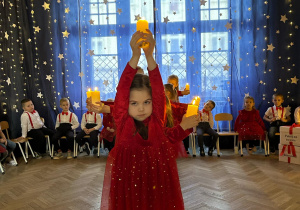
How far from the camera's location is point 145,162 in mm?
1425

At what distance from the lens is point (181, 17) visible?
507 cm

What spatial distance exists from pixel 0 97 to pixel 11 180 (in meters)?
1.88

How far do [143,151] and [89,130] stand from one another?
341 cm

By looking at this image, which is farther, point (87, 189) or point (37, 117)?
point (37, 117)

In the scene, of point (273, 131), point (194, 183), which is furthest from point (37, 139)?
point (273, 131)

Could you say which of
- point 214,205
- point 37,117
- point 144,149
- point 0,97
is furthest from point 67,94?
point 144,149

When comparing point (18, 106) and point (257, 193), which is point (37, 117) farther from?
point (257, 193)

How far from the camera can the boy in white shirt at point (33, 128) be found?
469 cm

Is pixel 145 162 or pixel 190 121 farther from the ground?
pixel 190 121

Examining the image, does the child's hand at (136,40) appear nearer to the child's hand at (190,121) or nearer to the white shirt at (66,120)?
the child's hand at (190,121)

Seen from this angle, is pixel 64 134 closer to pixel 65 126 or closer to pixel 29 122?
pixel 65 126

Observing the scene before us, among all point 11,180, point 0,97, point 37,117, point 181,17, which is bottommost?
point 11,180

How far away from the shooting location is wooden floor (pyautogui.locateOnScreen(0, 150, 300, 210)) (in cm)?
265

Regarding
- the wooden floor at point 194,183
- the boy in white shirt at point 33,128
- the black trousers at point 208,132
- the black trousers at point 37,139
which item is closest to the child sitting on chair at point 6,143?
the wooden floor at point 194,183
